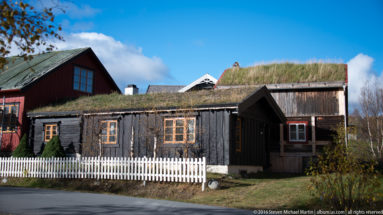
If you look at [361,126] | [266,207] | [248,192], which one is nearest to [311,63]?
[361,126]

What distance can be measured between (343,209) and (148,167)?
8270mm

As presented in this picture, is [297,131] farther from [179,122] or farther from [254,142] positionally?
[179,122]

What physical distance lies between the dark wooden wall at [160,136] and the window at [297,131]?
845 centimetres

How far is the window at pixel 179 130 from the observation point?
17.6m

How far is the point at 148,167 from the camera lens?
15.5 meters

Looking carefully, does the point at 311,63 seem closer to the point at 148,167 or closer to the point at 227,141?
the point at 227,141

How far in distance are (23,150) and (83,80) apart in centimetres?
866

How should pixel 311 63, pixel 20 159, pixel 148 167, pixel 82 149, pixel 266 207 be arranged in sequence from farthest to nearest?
pixel 311 63 < pixel 82 149 < pixel 20 159 < pixel 148 167 < pixel 266 207

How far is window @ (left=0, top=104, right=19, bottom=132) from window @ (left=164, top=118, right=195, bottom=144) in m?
10.5

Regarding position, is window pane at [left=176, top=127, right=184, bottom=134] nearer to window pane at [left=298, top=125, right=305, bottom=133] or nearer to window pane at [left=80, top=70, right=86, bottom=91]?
window pane at [left=298, top=125, right=305, bottom=133]

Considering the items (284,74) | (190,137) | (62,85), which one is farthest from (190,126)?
(62,85)

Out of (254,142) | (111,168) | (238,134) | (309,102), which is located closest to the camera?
(111,168)

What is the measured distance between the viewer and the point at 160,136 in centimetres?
1842

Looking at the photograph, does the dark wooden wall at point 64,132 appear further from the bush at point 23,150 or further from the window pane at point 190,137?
the window pane at point 190,137
